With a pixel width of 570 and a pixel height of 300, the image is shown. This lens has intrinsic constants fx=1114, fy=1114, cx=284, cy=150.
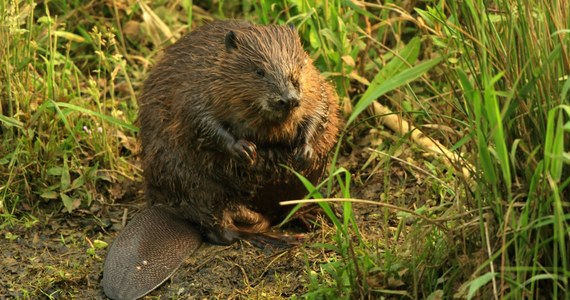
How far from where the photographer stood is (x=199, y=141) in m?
4.21

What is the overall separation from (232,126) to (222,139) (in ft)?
0.20

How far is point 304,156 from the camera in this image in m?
4.21

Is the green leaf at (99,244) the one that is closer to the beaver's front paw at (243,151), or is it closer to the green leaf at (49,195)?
the green leaf at (49,195)

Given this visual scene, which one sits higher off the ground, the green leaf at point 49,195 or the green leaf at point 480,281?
the green leaf at point 480,281

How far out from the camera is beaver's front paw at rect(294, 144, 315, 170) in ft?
13.8

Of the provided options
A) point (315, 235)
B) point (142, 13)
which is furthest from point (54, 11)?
point (315, 235)

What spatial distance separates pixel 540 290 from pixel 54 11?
11.0 ft

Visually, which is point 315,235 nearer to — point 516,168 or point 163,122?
point 163,122

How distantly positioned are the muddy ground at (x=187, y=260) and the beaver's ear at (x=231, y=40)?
2.41 ft

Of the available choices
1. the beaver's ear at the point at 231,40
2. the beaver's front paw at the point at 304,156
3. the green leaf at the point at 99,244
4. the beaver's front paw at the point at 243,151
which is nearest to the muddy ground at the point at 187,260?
the green leaf at the point at 99,244

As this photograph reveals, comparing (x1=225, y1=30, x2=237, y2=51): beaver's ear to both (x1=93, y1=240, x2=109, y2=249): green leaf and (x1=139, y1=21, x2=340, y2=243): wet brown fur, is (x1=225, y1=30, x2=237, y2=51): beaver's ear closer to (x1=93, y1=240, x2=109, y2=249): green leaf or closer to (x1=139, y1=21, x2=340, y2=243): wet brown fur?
(x1=139, y1=21, x2=340, y2=243): wet brown fur

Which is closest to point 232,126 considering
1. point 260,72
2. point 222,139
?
point 222,139

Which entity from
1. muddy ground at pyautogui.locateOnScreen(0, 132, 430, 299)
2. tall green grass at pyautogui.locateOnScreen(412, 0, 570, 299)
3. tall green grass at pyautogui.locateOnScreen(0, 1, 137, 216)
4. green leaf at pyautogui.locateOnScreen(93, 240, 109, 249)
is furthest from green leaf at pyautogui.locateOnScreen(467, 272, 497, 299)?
tall green grass at pyautogui.locateOnScreen(0, 1, 137, 216)

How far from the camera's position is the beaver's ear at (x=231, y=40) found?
413cm
